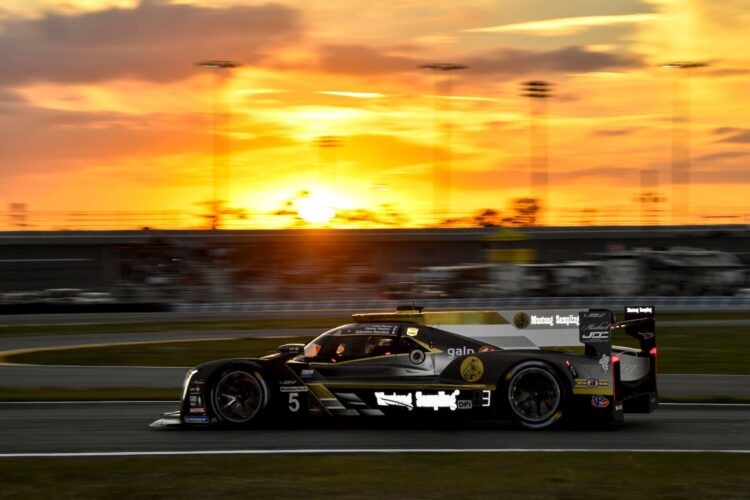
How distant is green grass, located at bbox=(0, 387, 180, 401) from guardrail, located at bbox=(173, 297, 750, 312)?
28.2m

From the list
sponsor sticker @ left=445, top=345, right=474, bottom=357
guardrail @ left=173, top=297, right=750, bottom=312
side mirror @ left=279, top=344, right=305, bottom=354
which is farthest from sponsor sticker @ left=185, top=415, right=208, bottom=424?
guardrail @ left=173, top=297, right=750, bottom=312

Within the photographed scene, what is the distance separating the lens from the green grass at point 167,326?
33.2 m

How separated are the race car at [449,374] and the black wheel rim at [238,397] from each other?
10 millimetres

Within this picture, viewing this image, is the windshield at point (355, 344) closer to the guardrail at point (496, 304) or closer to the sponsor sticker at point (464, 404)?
the sponsor sticker at point (464, 404)

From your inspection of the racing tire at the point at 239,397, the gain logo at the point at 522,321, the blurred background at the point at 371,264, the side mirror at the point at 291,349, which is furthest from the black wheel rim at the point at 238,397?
the blurred background at the point at 371,264

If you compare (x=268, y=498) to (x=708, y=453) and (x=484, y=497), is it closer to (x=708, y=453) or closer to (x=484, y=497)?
(x=484, y=497)

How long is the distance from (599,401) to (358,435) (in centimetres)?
246

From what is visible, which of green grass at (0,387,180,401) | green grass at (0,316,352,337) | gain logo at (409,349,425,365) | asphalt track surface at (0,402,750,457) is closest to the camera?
asphalt track surface at (0,402,750,457)

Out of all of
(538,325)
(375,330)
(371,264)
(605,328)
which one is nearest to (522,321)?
(538,325)

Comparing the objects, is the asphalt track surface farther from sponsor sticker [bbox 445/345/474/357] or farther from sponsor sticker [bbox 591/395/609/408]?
sponsor sticker [bbox 445/345/474/357]

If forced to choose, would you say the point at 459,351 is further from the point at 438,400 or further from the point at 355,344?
the point at 355,344

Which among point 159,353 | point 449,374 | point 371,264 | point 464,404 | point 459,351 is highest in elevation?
point 371,264

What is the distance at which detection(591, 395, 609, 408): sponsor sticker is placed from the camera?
10719 mm

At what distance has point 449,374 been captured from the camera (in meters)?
11.0
